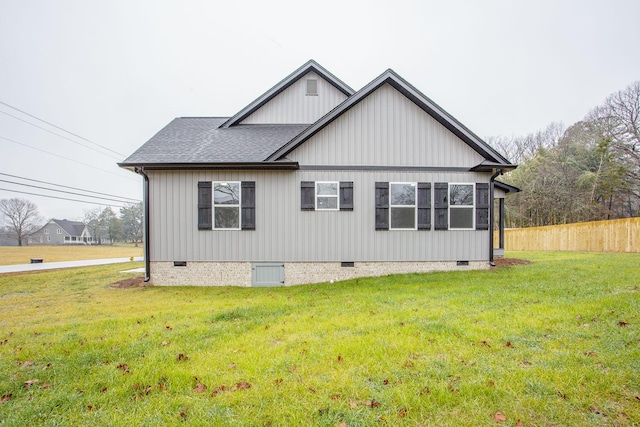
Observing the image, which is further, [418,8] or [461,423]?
[418,8]

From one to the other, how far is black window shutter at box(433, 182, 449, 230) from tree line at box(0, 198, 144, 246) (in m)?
54.3

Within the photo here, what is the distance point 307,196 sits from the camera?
9.80m

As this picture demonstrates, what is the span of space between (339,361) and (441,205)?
7.57 m

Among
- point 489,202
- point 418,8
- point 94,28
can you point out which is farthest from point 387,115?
point 94,28

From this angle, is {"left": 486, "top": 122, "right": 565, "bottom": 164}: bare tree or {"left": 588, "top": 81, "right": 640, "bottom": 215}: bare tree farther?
{"left": 486, "top": 122, "right": 565, "bottom": 164}: bare tree

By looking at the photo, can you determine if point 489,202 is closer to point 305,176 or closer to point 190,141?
point 305,176

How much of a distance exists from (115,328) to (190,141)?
753cm

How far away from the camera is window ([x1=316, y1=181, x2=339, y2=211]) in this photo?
9.86 metres

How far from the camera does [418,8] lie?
22.1 m

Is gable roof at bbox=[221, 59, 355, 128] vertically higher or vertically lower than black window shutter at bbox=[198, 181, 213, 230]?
higher

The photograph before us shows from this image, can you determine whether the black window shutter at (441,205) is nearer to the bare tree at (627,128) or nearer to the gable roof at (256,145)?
the gable roof at (256,145)

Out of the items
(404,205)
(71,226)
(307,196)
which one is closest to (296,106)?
(307,196)

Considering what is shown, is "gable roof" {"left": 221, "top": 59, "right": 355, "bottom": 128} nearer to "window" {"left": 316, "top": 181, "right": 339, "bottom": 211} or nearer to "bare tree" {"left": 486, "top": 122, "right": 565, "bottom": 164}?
"window" {"left": 316, "top": 181, "right": 339, "bottom": 211}

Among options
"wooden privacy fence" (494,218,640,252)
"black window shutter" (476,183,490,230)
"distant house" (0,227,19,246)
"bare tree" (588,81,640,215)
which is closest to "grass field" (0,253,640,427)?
"black window shutter" (476,183,490,230)
